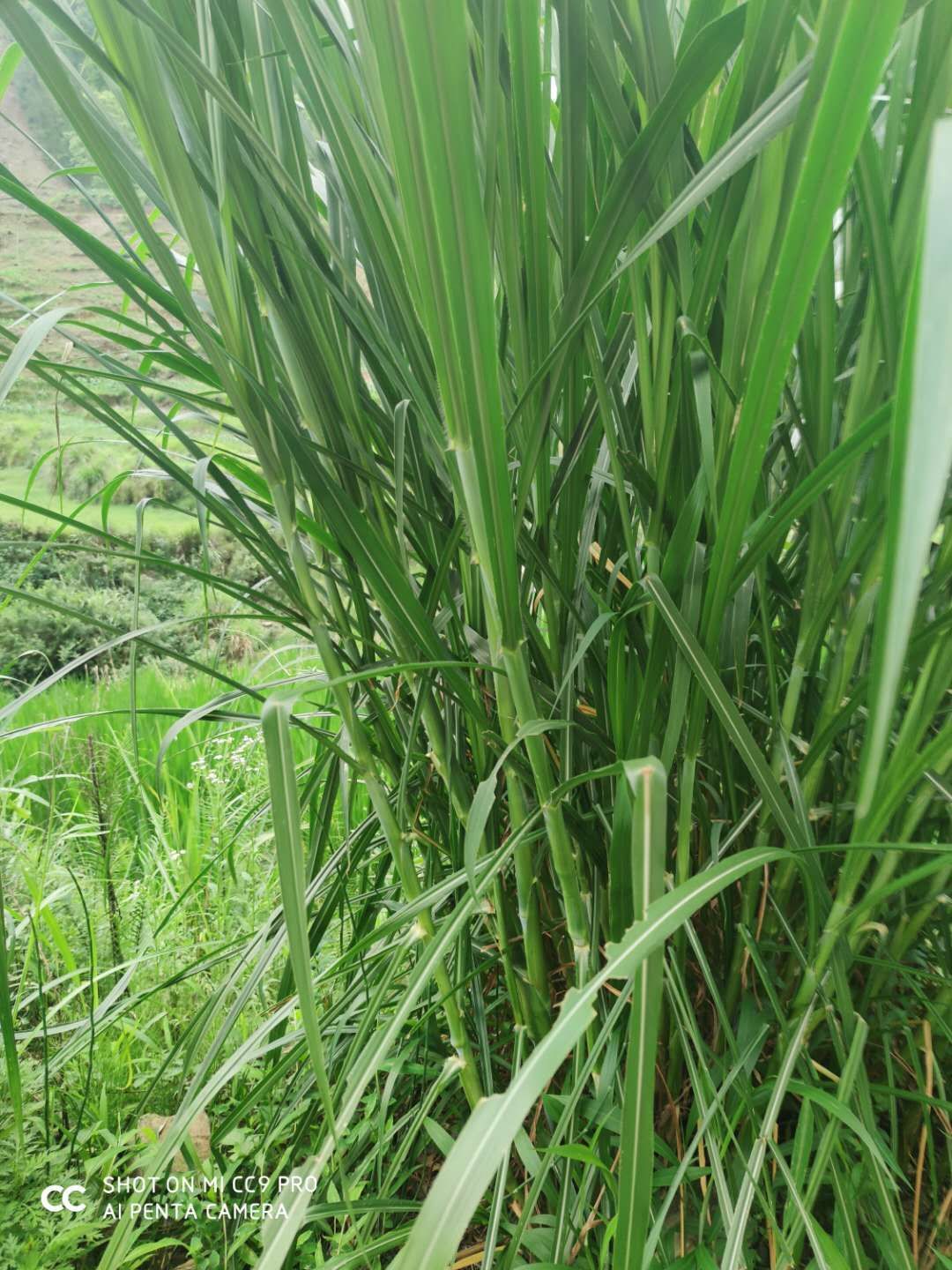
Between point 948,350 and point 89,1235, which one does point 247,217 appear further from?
point 89,1235

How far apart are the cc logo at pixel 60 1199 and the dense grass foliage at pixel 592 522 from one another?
192mm

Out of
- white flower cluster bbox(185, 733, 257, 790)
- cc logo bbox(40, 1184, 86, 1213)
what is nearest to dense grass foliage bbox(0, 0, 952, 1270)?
cc logo bbox(40, 1184, 86, 1213)

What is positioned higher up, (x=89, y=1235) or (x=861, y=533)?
(x=861, y=533)

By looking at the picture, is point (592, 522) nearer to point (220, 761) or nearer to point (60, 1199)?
point (60, 1199)

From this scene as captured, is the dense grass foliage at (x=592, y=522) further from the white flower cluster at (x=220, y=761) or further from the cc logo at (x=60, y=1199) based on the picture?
the white flower cluster at (x=220, y=761)

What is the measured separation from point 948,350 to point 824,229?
81mm

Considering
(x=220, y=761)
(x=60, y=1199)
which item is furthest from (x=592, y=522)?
(x=220, y=761)

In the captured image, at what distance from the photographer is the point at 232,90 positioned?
0.32 meters

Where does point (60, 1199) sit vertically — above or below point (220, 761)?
below

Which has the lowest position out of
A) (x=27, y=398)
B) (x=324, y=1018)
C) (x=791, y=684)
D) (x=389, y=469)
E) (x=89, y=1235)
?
(x=89, y=1235)

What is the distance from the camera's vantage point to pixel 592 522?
15.2 inches

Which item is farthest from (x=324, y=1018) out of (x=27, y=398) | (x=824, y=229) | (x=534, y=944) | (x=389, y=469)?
(x=27, y=398)

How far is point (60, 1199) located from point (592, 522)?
25.1 inches

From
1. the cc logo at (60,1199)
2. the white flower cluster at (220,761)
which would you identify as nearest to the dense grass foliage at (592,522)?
the cc logo at (60,1199)
